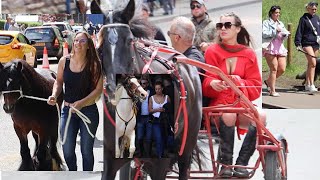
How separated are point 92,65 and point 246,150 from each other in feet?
3.79

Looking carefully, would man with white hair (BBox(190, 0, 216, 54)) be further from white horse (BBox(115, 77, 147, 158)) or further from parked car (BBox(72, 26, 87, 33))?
parked car (BBox(72, 26, 87, 33))

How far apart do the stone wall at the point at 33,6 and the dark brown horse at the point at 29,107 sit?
0.34 meters

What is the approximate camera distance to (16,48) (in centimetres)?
631

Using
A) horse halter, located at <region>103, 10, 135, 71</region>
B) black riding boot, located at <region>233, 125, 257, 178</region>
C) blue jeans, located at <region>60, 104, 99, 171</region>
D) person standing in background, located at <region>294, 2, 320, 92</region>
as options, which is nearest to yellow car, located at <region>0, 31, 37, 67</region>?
blue jeans, located at <region>60, 104, 99, 171</region>

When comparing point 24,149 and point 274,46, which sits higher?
point 274,46

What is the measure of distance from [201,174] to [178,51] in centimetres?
84

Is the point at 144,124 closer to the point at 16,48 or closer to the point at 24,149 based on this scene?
the point at 24,149

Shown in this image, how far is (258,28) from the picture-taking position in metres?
6.25

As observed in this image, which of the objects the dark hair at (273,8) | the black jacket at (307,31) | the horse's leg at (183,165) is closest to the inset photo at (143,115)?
the horse's leg at (183,165)

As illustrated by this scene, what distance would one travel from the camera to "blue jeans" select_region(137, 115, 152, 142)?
621 cm

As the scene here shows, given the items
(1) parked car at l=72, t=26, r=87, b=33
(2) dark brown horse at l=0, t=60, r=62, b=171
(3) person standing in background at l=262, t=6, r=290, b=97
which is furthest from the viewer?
(3) person standing in background at l=262, t=6, r=290, b=97

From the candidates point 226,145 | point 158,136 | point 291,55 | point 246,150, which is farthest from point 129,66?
point 291,55

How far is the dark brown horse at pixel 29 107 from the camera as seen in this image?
20.8ft

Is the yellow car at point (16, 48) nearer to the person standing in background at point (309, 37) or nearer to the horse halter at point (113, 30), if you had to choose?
the horse halter at point (113, 30)
